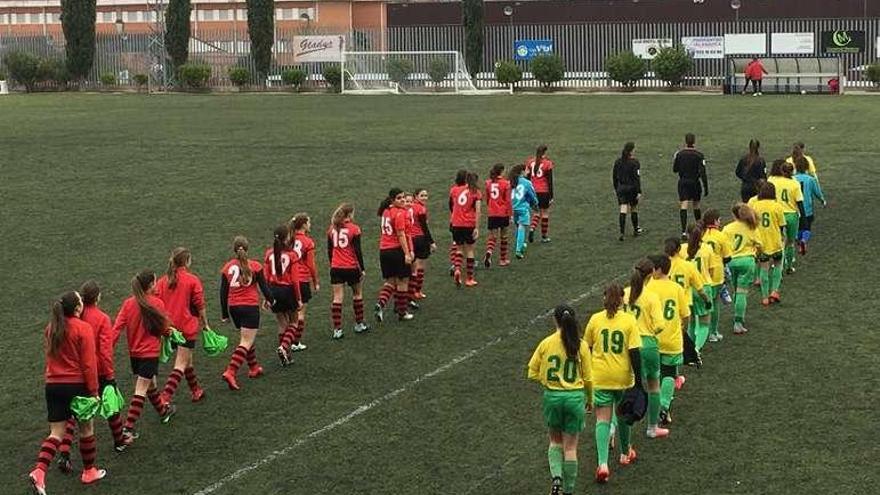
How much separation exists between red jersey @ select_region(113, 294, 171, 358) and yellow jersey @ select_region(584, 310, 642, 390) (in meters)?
4.26

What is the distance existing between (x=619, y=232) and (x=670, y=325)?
11102 mm

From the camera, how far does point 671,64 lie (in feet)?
205

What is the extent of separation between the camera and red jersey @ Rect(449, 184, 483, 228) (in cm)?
1884

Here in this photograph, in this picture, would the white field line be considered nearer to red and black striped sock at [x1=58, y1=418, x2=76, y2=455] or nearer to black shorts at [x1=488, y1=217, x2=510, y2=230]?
red and black striped sock at [x1=58, y1=418, x2=76, y2=455]

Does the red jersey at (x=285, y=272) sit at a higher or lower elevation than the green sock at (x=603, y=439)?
higher

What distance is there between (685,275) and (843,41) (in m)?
54.3

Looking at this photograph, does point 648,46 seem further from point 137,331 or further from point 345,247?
point 137,331

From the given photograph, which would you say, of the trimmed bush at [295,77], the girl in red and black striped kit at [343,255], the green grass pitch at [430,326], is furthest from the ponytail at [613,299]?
the trimmed bush at [295,77]

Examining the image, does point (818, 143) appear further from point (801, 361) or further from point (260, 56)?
point (260, 56)

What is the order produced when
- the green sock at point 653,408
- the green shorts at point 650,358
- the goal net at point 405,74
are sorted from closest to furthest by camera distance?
the green shorts at point 650,358
the green sock at point 653,408
the goal net at point 405,74

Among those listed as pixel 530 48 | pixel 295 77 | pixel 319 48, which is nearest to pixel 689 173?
pixel 295 77

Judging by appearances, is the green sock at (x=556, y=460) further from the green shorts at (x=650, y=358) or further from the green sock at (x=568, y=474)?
the green shorts at (x=650, y=358)

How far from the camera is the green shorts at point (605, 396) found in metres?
10.8

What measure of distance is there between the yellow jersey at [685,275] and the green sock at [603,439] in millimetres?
2868
